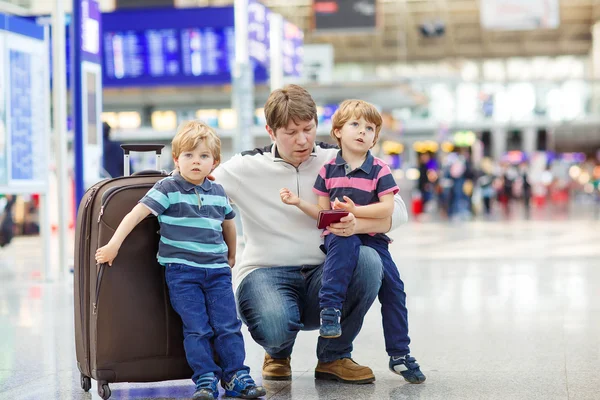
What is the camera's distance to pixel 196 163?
377cm

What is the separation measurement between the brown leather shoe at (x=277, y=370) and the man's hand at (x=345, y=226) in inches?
28.9

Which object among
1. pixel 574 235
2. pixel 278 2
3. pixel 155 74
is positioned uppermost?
pixel 278 2

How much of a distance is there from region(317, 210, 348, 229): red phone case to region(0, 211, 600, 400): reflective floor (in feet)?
2.19

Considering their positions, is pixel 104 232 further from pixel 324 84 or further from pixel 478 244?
pixel 324 84

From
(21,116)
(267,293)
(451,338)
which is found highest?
(21,116)

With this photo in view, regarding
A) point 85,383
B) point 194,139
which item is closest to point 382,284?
point 194,139

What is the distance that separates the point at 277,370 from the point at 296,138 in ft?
3.25

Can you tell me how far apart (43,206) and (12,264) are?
77.8 inches

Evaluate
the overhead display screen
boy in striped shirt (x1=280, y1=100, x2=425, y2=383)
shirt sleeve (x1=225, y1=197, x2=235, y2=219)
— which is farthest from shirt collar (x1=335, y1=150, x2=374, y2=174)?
the overhead display screen

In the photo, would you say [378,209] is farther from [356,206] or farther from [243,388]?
[243,388]

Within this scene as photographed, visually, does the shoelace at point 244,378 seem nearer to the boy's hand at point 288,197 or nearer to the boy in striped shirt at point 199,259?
the boy in striped shirt at point 199,259

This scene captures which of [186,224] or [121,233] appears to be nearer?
[121,233]

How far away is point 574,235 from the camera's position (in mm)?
15477

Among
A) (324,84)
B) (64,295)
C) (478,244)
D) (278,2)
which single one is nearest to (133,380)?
(64,295)
